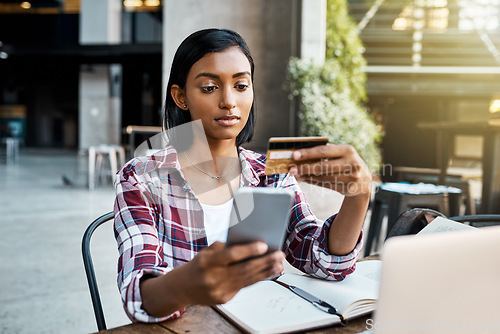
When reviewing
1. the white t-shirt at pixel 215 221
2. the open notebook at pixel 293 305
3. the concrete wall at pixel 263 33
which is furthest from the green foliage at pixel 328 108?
the open notebook at pixel 293 305

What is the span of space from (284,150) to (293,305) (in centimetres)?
30

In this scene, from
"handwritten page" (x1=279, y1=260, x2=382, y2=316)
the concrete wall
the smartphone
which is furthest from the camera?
the concrete wall

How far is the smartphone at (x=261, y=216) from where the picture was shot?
1.81 feet

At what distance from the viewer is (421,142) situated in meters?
9.15

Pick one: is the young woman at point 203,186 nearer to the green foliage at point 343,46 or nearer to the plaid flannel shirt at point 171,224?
the plaid flannel shirt at point 171,224

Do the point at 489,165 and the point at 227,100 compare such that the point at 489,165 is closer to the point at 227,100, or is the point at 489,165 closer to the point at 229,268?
the point at 227,100

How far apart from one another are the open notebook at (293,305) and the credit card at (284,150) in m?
0.26

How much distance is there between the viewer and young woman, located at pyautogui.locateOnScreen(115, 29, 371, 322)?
32.4 inches

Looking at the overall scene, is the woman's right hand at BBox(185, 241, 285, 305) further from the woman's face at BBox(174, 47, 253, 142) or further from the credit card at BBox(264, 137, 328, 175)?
the woman's face at BBox(174, 47, 253, 142)

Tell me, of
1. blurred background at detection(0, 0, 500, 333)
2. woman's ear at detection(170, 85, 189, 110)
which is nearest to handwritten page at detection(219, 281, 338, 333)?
woman's ear at detection(170, 85, 189, 110)

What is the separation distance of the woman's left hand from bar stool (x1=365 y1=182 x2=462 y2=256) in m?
1.70

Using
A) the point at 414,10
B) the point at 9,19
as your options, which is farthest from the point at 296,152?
the point at 9,19

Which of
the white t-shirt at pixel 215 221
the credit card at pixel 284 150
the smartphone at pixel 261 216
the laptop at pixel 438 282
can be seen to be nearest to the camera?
the laptop at pixel 438 282

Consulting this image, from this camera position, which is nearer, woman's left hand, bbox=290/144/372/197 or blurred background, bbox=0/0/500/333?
woman's left hand, bbox=290/144/372/197
